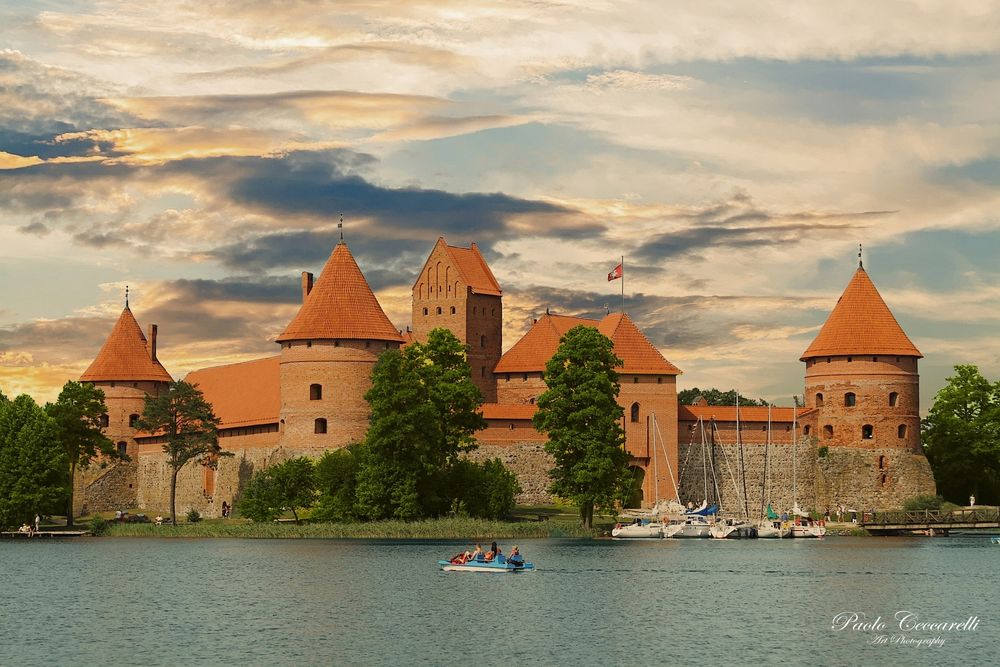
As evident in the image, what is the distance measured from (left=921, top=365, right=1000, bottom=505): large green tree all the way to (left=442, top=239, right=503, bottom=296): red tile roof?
74.6ft

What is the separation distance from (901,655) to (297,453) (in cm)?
3855

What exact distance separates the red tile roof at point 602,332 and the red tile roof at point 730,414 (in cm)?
274

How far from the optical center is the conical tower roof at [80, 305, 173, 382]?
78125 millimetres

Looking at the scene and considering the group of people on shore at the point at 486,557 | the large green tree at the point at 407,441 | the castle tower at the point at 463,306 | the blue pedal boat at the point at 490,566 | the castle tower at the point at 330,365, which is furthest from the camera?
the castle tower at the point at 463,306

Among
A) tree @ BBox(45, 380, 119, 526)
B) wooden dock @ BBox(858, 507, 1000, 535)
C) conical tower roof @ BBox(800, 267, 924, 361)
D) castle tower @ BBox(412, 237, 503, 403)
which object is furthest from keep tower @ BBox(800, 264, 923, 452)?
tree @ BBox(45, 380, 119, 526)

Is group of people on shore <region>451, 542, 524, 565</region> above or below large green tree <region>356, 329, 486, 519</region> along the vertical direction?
below

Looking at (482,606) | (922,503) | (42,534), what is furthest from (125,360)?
(482,606)

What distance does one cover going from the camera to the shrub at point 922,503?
66938mm

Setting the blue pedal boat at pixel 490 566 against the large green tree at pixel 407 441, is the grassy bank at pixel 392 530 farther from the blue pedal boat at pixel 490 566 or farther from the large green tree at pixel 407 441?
the blue pedal boat at pixel 490 566

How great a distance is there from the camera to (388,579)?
4022 cm

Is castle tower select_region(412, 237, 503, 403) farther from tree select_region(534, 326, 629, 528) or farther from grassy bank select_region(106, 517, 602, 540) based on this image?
tree select_region(534, 326, 629, 528)

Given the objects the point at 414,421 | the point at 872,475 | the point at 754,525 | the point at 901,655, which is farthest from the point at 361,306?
the point at 901,655

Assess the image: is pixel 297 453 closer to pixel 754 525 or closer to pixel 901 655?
pixel 754 525

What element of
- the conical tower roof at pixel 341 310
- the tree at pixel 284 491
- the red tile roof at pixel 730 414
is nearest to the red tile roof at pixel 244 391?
the conical tower roof at pixel 341 310
